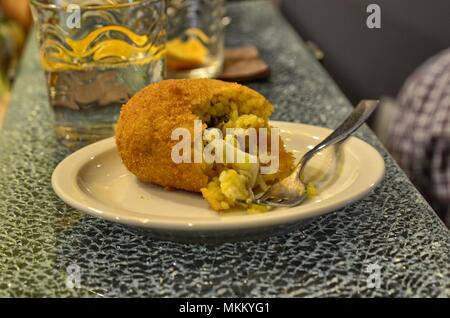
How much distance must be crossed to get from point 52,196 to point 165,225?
26cm

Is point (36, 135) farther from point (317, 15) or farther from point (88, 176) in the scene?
point (317, 15)

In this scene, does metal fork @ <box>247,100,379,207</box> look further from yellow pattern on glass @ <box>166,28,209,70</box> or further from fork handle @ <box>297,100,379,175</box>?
yellow pattern on glass @ <box>166,28,209,70</box>

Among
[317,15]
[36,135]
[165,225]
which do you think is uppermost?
[165,225]

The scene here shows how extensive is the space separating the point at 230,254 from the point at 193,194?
10cm

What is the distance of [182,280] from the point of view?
0.61 metres

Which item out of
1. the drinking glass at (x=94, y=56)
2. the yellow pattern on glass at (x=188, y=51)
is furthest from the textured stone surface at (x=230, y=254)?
the yellow pattern on glass at (x=188, y=51)

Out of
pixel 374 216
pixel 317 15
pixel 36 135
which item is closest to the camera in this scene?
pixel 374 216

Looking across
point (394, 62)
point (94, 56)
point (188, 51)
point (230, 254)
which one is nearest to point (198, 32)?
point (188, 51)

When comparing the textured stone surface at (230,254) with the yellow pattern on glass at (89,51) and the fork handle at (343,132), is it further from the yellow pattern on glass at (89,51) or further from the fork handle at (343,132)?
the yellow pattern on glass at (89,51)

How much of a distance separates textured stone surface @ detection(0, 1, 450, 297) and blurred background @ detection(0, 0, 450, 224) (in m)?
0.63

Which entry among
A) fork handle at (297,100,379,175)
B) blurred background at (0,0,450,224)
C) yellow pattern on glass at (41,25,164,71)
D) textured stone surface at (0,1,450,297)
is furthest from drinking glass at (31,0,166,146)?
blurred background at (0,0,450,224)

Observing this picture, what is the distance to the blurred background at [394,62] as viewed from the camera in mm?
1435

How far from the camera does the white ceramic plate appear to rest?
0.59 m
